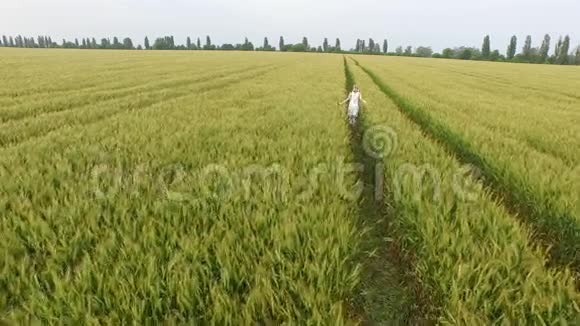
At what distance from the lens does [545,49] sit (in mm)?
116375

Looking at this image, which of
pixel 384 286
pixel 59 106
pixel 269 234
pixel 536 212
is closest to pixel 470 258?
pixel 384 286

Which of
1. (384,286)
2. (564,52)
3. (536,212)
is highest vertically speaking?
(564,52)

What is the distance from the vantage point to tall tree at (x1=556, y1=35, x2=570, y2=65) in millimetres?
107875

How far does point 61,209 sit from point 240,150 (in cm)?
273

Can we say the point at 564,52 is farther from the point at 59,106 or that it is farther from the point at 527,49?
the point at 59,106

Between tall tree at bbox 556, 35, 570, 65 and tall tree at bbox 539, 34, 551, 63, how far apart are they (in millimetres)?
3460

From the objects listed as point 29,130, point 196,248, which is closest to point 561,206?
→ point 196,248

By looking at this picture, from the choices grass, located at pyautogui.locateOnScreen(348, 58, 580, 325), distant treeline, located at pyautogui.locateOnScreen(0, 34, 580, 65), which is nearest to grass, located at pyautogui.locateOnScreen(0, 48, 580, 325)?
grass, located at pyautogui.locateOnScreen(348, 58, 580, 325)

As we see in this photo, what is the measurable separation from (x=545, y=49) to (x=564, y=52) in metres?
6.36

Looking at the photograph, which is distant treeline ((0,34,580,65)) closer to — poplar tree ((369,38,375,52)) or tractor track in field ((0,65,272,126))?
poplar tree ((369,38,375,52))

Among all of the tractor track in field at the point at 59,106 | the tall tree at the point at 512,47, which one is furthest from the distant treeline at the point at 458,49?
the tractor track in field at the point at 59,106

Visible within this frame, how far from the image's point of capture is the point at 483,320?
84.5 inches

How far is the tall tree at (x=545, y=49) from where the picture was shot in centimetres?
10862

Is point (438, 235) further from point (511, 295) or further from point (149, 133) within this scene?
point (149, 133)
